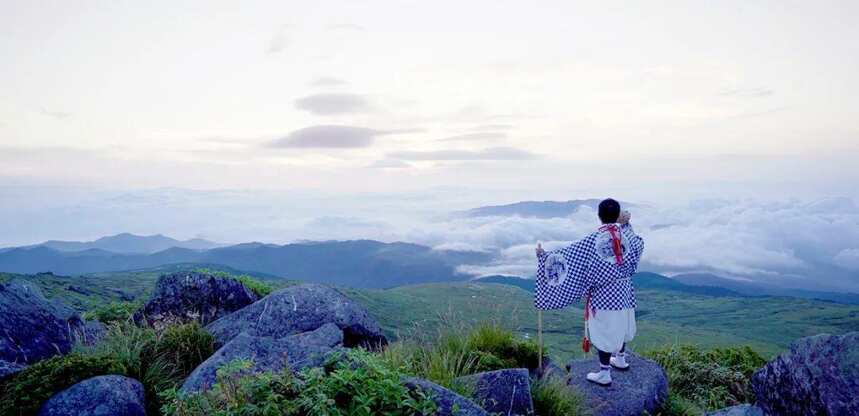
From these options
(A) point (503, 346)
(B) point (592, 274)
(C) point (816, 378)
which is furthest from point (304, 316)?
(C) point (816, 378)

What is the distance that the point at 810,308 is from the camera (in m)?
198

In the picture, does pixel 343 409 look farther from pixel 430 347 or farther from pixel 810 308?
pixel 810 308

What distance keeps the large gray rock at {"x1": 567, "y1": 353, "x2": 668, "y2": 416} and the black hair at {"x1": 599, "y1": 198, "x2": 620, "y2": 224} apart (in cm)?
354

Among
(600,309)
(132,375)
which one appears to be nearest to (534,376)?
(600,309)

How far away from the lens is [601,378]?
13.4m

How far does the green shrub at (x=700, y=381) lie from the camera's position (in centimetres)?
1542

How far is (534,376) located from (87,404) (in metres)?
8.34

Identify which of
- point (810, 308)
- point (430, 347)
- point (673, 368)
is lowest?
point (810, 308)

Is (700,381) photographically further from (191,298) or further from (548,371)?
(191,298)

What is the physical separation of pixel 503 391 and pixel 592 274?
4301mm

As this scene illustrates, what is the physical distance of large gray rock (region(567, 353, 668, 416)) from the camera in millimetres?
12625

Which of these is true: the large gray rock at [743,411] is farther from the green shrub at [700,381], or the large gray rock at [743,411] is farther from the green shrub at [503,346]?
the green shrub at [503,346]

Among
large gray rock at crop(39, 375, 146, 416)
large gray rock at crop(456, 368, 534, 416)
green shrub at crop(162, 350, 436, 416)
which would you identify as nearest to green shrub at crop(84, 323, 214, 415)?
large gray rock at crop(39, 375, 146, 416)

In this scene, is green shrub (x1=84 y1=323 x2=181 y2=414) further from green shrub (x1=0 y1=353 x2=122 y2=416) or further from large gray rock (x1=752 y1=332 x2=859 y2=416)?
large gray rock (x1=752 y1=332 x2=859 y2=416)
